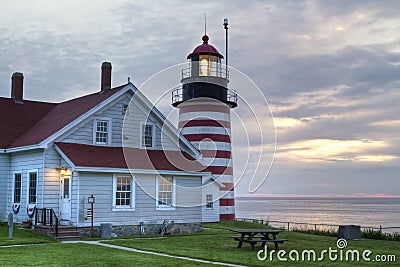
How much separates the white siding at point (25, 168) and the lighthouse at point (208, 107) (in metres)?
10.1

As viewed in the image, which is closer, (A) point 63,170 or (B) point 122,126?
(A) point 63,170

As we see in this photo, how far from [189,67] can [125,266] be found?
62.2 ft

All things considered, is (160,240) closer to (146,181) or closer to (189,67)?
(146,181)

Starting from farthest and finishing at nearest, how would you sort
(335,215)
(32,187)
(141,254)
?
(335,215) → (32,187) → (141,254)

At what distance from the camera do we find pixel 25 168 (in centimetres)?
2397

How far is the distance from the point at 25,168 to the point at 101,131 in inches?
134

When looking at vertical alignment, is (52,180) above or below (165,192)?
above

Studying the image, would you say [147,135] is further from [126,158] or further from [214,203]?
[214,203]

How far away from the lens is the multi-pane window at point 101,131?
2438 centimetres

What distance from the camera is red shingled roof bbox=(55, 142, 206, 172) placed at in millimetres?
22328

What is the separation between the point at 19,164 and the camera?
80.5 feet

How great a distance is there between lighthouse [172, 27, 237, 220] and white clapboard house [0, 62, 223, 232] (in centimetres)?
566

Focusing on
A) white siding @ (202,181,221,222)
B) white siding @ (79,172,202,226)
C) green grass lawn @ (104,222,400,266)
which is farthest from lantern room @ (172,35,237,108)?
green grass lawn @ (104,222,400,266)

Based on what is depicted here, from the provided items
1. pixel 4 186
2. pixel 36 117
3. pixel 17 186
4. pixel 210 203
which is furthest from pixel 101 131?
pixel 210 203
